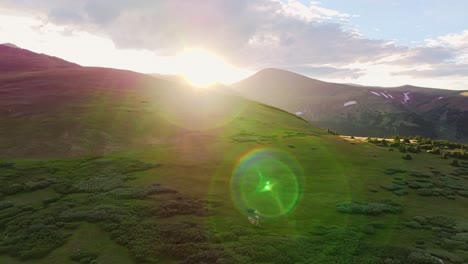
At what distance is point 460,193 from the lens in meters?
35.4

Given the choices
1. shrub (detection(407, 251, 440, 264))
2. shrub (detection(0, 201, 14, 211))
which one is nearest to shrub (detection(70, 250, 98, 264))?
shrub (detection(0, 201, 14, 211))

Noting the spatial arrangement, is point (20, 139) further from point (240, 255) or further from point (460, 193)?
point (460, 193)

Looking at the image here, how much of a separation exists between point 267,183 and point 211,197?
7444mm

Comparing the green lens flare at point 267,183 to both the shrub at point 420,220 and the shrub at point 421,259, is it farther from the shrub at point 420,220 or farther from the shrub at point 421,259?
the shrub at point 421,259

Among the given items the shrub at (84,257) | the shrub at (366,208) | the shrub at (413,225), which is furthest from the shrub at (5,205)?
the shrub at (413,225)

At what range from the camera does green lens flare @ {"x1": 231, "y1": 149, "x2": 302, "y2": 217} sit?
30469mm

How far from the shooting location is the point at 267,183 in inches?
1465

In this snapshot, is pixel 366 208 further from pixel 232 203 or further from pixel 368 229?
pixel 232 203

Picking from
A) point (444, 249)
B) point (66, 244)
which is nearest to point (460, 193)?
point (444, 249)

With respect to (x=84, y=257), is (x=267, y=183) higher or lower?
higher

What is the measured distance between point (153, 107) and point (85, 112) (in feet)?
59.8

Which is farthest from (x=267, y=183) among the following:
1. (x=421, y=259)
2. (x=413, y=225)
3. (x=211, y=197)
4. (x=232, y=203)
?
(x=421, y=259)

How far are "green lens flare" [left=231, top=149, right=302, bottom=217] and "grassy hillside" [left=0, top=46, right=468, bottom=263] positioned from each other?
0.56ft

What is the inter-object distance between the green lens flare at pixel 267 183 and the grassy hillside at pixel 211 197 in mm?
170
